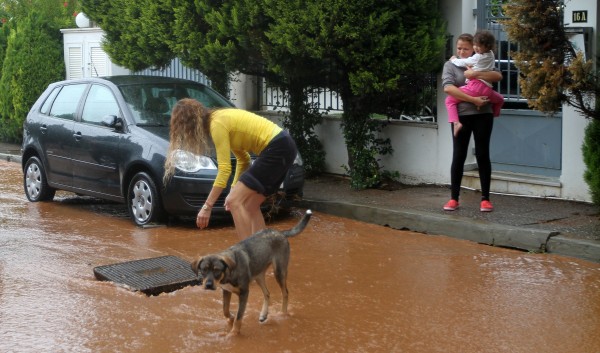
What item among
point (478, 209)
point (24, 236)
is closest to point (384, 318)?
point (478, 209)

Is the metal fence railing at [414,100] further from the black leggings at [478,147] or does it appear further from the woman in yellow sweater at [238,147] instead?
the woman in yellow sweater at [238,147]

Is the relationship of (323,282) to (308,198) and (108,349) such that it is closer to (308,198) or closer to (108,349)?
(108,349)

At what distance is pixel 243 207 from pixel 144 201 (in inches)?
123

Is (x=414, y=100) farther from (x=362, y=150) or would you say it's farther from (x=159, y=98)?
(x=159, y=98)

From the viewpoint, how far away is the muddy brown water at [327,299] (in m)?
6.10

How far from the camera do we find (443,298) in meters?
7.13

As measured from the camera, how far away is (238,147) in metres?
7.45

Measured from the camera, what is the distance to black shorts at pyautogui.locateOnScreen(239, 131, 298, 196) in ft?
24.4

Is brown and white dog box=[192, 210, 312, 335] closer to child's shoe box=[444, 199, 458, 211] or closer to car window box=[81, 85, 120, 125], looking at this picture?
child's shoe box=[444, 199, 458, 211]

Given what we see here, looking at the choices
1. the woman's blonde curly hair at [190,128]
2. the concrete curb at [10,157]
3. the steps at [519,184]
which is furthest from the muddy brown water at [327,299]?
the concrete curb at [10,157]

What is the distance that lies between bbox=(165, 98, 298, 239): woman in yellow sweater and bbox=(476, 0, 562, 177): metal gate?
441 centimetres

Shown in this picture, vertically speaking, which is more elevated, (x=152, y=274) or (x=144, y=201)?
(x=144, y=201)

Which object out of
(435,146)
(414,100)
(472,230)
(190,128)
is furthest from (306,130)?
(190,128)

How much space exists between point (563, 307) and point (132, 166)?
541cm
